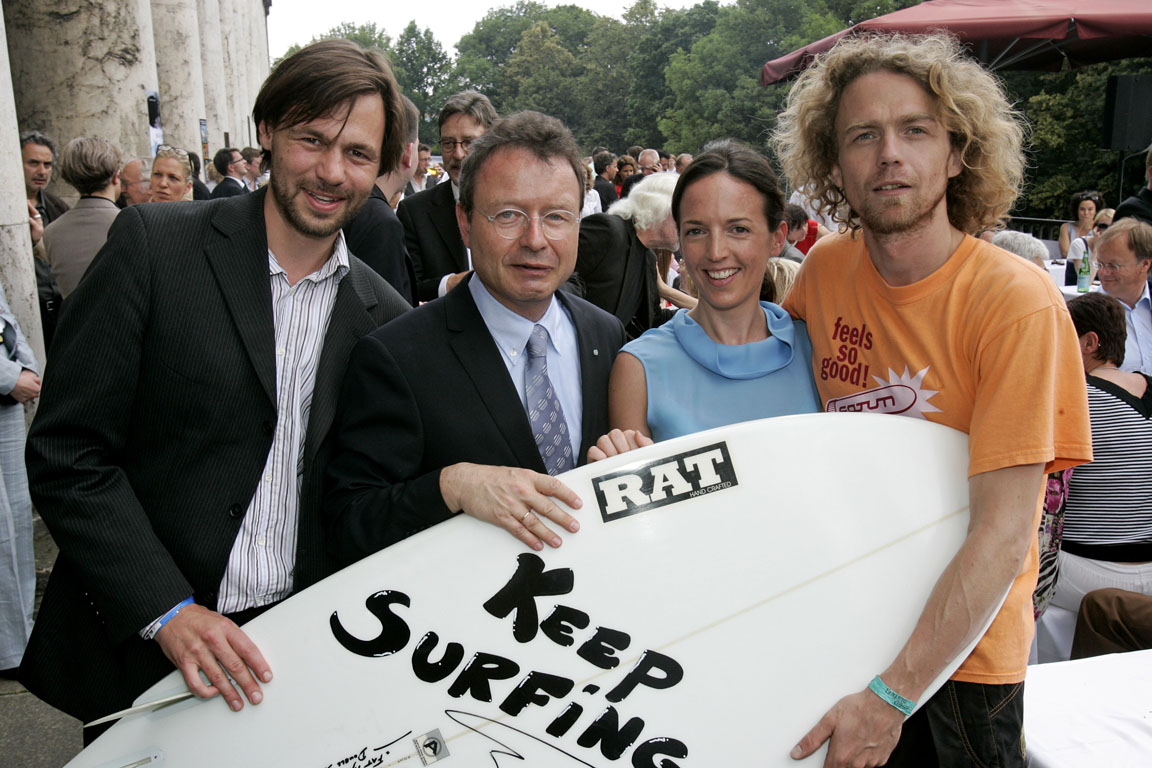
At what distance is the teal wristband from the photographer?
5.27 feet

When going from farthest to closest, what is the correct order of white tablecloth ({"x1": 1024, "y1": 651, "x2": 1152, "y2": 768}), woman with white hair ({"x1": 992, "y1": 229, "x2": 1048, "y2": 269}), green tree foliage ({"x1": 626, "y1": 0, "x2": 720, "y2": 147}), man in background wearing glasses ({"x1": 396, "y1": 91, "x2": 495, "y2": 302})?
green tree foliage ({"x1": 626, "y1": 0, "x2": 720, "y2": 147}), woman with white hair ({"x1": 992, "y1": 229, "x2": 1048, "y2": 269}), man in background wearing glasses ({"x1": 396, "y1": 91, "x2": 495, "y2": 302}), white tablecloth ({"x1": 1024, "y1": 651, "x2": 1152, "y2": 768})

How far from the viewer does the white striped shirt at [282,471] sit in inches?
68.1

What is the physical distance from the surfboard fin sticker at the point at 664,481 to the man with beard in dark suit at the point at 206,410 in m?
0.59

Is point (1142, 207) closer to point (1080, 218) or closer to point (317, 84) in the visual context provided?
point (1080, 218)

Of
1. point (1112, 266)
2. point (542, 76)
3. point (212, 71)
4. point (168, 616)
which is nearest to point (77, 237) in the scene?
point (168, 616)

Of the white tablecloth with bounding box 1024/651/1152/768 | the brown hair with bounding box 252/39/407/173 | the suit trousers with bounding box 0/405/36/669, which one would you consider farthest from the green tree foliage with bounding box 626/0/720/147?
the brown hair with bounding box 252/39/407/173

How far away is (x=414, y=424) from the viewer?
1677 millimetres

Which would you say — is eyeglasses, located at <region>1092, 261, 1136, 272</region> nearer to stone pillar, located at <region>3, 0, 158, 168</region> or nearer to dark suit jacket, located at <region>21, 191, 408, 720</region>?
dark suit jacket, located at <region>21, 191, 408, 720</region>

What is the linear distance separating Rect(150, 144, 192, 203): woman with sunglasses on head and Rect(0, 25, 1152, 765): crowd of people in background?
4.38 metres

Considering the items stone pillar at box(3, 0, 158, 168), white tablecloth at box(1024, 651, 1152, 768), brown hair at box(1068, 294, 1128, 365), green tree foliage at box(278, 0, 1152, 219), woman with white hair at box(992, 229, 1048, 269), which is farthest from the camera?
green tree foliage at box(278, 0, 1152, 219)

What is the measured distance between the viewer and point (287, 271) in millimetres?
1829

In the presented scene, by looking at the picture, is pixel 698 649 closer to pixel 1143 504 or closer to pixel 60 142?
pixel 1143 504

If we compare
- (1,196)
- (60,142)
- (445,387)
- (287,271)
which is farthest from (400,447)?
(60,142)

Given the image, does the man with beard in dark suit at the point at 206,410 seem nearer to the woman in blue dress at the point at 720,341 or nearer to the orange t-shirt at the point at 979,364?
the woman in blue dress at the point at 720,341
